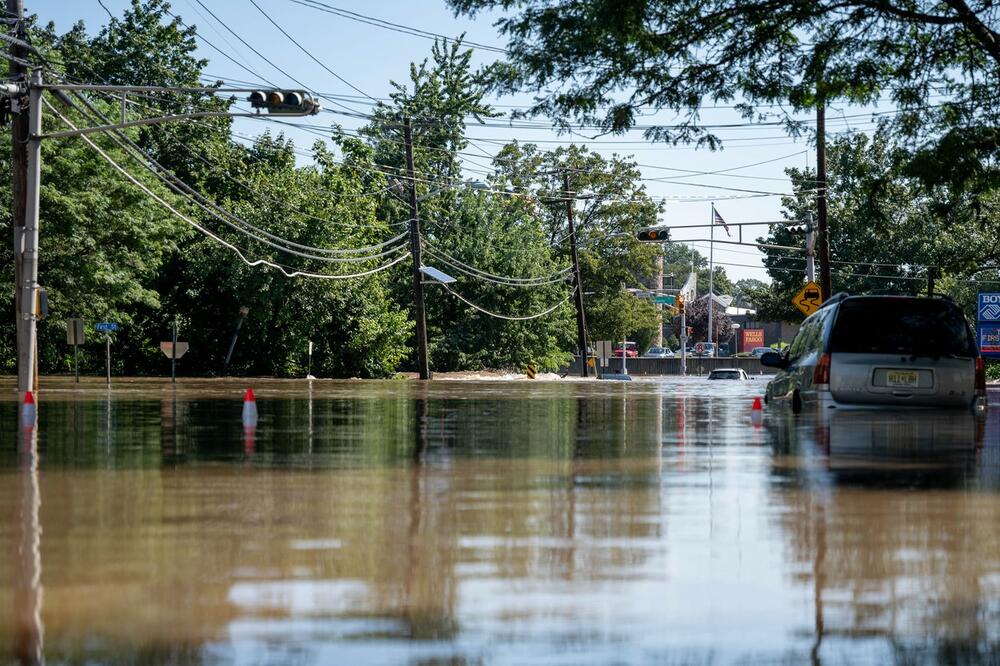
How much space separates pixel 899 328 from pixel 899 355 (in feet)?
1.16

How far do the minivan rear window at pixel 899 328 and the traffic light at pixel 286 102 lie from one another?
Answer: 12.2 m

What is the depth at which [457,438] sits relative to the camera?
16828 mm

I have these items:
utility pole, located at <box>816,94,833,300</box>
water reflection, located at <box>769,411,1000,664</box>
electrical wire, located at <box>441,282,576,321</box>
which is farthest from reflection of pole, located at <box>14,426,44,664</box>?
electrical wire, located at <box>441,282,576,321</box>

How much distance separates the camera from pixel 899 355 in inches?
754

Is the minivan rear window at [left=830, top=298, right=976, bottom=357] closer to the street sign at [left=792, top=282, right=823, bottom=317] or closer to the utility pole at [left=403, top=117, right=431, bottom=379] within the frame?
the street sign at [left=792, top=282, right=823, bottom=317]

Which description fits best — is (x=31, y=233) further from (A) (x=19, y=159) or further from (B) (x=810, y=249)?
(B) (x=810, y=249)

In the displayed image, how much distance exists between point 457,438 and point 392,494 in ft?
20.5

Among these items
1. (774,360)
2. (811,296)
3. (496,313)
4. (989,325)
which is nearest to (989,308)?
(989,325)

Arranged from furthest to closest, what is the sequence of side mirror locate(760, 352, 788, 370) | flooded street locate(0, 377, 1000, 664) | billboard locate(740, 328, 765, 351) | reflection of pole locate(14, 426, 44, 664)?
billboard locate(740, 328, 765, 351) → side mirror locate(760, 352, 788, 370) → flooded street locate(0, 377, 1000, 664) → reflection of pole locate(14, 426, 44, 664)

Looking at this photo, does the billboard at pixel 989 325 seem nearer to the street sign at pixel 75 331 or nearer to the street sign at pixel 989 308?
the street sign at pixel 989 308

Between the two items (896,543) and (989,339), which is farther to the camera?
(989,339)

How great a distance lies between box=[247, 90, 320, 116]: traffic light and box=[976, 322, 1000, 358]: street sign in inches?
1088

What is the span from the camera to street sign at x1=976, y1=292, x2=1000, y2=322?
47875 millimetres

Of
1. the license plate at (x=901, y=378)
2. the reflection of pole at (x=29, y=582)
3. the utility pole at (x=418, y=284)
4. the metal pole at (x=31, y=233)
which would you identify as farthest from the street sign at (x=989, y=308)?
the reflection of pole at (x=29, y=582)
